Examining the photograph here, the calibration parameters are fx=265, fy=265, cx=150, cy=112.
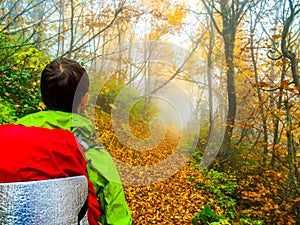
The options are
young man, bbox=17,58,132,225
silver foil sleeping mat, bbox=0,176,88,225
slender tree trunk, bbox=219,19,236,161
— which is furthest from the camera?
slender tree trunk, bbox=219,19,236,161

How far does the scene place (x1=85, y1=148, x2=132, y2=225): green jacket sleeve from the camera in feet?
4.04

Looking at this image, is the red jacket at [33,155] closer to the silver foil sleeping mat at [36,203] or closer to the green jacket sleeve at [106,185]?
the silver foil sleeping mat at [36,203]

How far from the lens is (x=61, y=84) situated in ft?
4.14

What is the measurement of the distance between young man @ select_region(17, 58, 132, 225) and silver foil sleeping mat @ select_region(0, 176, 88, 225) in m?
0.23

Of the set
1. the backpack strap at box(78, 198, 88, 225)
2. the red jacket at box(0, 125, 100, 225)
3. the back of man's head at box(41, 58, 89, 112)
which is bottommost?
the backpack strap at box(78, 198, 88, 225)

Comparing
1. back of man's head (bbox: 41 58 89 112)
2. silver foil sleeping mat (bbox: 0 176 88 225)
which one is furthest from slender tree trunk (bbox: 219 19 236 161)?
silver foil sleeping mat (bbox: 0 176 88 225)

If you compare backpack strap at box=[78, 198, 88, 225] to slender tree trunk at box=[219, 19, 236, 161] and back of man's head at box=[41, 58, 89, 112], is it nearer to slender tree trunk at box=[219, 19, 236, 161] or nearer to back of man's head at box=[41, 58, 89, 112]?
back of man's head at box=[41, 58, 89, 112]

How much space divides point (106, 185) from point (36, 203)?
1.19 feet

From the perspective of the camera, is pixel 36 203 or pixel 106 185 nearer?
pixel 36 203

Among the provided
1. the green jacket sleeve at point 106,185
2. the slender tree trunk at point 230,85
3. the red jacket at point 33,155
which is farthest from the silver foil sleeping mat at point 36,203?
the slender tree trunk at point 230,85

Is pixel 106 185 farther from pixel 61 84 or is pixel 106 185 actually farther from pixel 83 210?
pixel 61 84

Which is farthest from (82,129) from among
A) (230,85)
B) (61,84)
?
(230,85)

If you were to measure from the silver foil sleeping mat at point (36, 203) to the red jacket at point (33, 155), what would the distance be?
3 centimetres

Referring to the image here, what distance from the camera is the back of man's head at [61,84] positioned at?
126 centimetres
